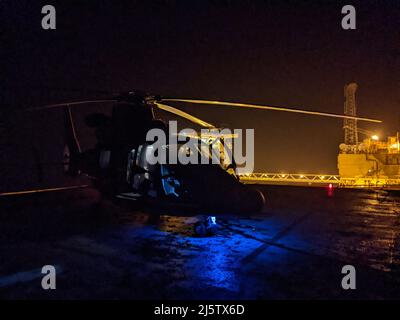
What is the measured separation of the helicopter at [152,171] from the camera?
795cm

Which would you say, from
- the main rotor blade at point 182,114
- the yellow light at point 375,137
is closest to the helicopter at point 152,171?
the main rotor blade at point 182,114

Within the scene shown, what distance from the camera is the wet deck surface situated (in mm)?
5129

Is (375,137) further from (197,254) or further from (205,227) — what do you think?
(197,254)

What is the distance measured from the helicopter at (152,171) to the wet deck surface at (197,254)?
0.46 m

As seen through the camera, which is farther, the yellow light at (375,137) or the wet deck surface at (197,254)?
the yellow light at (375,137)

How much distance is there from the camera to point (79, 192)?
1764cm

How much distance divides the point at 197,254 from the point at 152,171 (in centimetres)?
272

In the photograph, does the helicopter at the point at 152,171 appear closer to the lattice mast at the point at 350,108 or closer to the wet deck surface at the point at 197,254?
the wet deck surface at the point at 197,254

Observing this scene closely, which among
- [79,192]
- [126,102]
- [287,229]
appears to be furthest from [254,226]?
[79,192]

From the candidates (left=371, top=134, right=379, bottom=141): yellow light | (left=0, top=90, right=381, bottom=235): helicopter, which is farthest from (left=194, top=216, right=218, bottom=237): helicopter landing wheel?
(left=371, top=134, right=379, bottom=141): yellow light

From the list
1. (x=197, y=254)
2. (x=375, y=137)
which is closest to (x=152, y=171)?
(x=197, y=254)

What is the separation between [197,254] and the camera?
22.5ft

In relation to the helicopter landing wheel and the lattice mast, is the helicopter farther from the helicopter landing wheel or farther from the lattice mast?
the lattice mast

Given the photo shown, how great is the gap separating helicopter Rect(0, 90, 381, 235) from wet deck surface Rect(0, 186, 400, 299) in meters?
0.46
